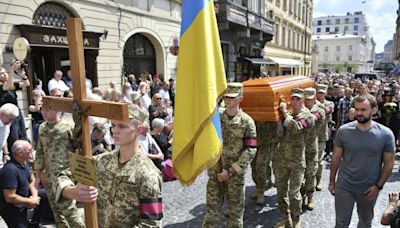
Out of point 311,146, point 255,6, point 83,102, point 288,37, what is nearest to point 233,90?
point 311,146

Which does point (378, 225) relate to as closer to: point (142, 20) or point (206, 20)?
point (206, 20)

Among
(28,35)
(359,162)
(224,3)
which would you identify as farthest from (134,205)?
(224,3)

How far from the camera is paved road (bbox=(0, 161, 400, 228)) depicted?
4.75 metres

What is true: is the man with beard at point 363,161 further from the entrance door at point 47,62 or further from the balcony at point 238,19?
the balcony at point 238,19

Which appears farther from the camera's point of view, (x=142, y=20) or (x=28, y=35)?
(x=142, y=20)

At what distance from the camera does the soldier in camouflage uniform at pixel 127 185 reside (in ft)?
6.91

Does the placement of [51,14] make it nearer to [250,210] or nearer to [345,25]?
[250,210]

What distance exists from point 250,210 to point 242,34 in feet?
54.7

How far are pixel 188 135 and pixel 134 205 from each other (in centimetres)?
94

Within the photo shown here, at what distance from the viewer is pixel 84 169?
195 cm

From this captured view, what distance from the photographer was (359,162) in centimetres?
354

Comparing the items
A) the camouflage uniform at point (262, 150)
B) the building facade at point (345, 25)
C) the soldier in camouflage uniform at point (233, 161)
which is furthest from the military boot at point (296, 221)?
the building facade at point (345, 25)

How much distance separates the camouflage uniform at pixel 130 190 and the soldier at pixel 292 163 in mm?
2664

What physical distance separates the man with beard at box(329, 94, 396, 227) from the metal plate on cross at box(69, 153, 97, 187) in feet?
9.23
